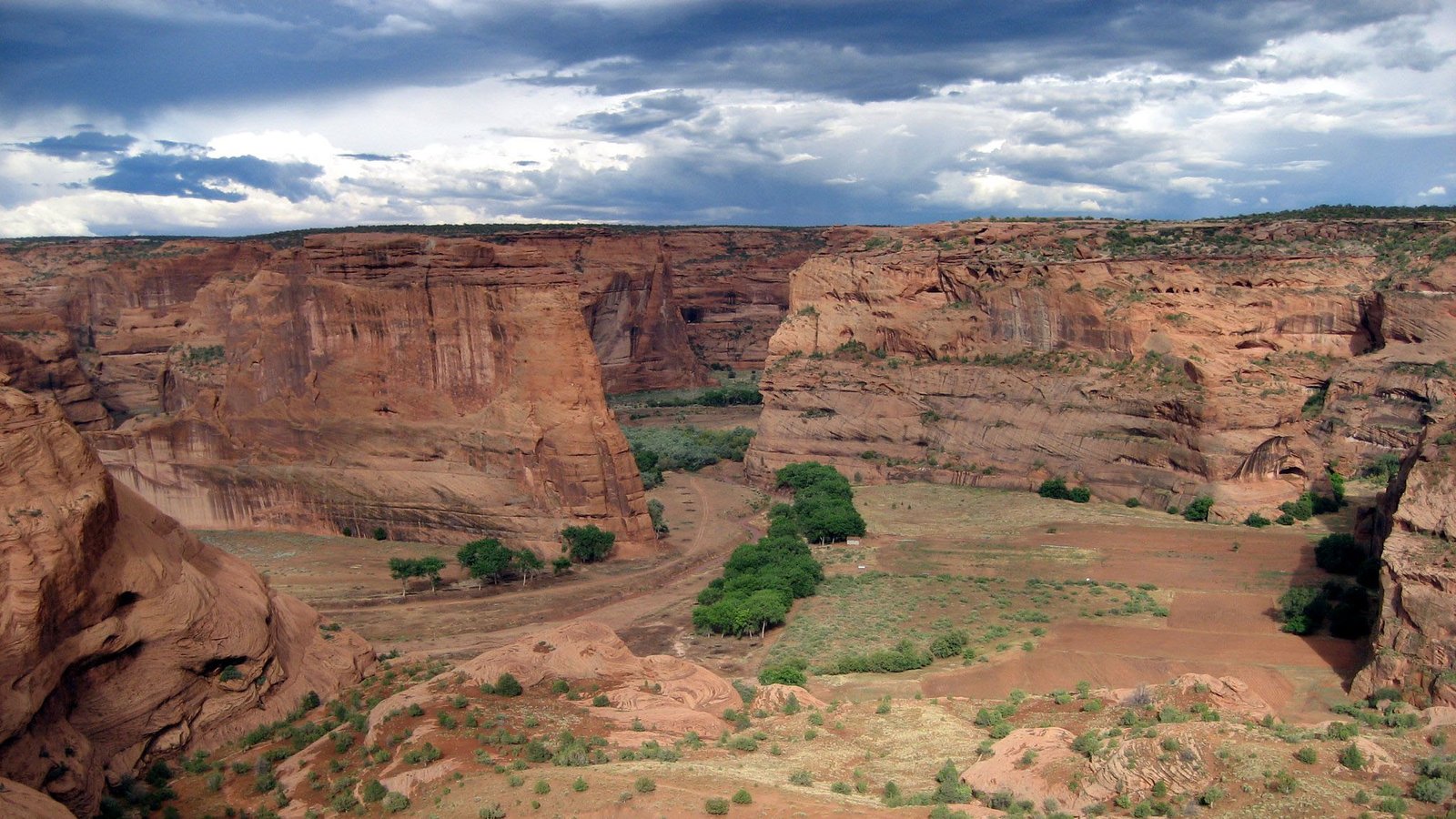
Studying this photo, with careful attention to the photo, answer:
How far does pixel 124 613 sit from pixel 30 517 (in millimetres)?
2683

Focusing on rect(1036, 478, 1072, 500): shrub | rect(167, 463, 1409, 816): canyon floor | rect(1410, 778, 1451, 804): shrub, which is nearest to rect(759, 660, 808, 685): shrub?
rect(167, 463, 1409, 816): canyon floor

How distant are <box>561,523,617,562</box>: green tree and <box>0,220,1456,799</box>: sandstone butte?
661mm

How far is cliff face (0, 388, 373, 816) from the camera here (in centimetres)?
1670

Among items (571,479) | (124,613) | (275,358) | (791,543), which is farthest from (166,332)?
(124,613)

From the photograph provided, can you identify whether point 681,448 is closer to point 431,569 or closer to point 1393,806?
point 431,569

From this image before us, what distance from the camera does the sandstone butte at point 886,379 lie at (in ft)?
128

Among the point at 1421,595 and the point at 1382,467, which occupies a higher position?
the point at 1421,595

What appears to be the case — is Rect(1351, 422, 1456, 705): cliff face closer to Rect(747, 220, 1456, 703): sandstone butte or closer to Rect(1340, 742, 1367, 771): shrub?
Rect(1340, 742, 1367, 771): shrub

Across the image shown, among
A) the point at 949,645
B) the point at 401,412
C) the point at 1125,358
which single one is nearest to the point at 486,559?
the point at 401,412

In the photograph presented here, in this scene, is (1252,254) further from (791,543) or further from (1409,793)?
(1409,793)

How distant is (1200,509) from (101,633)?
37.5 metres

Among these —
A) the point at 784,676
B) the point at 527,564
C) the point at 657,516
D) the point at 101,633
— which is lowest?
the point at 657,516

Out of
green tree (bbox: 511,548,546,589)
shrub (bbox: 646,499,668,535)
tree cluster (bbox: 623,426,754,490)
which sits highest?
green tree (bbox: 511,548,546,589)

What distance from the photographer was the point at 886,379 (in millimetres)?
53875
